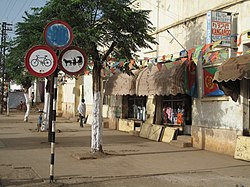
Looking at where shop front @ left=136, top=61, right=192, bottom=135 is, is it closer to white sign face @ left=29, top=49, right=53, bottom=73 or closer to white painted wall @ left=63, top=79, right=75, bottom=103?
white sign face @ left=29, top=49, right=53, bottom=73

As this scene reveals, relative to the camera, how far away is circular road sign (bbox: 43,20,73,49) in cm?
709

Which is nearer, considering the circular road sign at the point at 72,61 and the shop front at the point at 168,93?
the circular road sign at the point at 72,61

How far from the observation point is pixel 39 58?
6.89m

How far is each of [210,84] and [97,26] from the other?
A: 4578 mm

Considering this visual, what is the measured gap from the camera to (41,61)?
22.7 feet

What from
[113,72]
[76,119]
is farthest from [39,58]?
[76,119]

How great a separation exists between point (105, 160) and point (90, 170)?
1442mm

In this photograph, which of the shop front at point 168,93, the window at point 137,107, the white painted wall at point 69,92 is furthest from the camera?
the white painted wall at point 69,92

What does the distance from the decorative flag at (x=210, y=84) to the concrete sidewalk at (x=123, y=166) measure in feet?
6.77

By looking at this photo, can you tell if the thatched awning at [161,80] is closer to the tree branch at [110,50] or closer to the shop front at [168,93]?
the shop front at [168,93]

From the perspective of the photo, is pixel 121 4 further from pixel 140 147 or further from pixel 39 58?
pixel 140 147

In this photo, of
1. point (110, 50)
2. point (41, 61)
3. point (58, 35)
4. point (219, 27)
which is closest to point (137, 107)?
point (110, 50)

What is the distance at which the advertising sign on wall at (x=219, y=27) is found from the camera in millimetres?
10836

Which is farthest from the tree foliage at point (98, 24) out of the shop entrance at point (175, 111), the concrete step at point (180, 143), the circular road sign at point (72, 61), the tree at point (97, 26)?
the shop entrance at point (175, 111)
